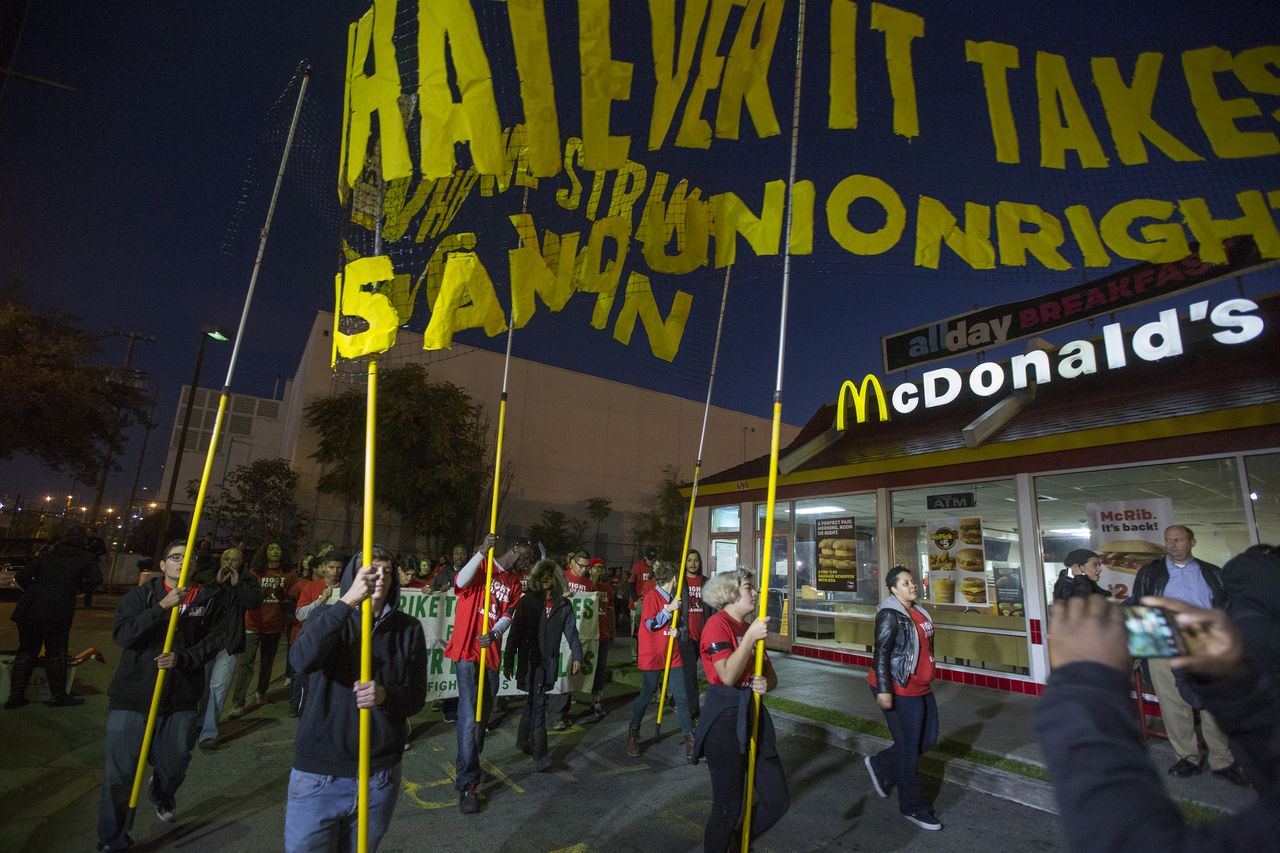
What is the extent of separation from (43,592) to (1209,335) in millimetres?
15362

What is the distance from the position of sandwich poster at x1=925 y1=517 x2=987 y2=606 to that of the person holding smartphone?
6402 mm

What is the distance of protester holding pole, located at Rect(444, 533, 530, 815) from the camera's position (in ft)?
16.8

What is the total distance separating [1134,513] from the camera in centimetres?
875

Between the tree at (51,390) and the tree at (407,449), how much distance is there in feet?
25.7

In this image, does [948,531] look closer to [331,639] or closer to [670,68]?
[670,68]

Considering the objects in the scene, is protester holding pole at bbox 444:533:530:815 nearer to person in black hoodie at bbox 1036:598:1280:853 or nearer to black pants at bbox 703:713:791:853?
black pants at bbox 703:713:791:853

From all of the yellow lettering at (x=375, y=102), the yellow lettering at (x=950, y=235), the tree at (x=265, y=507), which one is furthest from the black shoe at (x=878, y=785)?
the tree at (x=265, y=507)

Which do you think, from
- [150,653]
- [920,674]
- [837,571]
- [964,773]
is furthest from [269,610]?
[837,571]

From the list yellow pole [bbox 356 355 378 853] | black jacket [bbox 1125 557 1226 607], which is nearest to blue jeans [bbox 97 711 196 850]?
yellow pole [bbox 356 355 378 853]

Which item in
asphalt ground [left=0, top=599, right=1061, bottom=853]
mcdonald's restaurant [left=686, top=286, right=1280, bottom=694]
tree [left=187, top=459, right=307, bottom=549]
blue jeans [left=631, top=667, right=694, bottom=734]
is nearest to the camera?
asphalt ground [left=0, top=599, right=1061, bottom=853]

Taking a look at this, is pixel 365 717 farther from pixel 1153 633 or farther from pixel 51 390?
pixel 51 390

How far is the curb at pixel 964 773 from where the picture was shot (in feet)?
17.9

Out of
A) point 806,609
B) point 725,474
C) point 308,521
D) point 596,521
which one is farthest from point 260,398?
point 806,609

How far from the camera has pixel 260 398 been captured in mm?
48094
